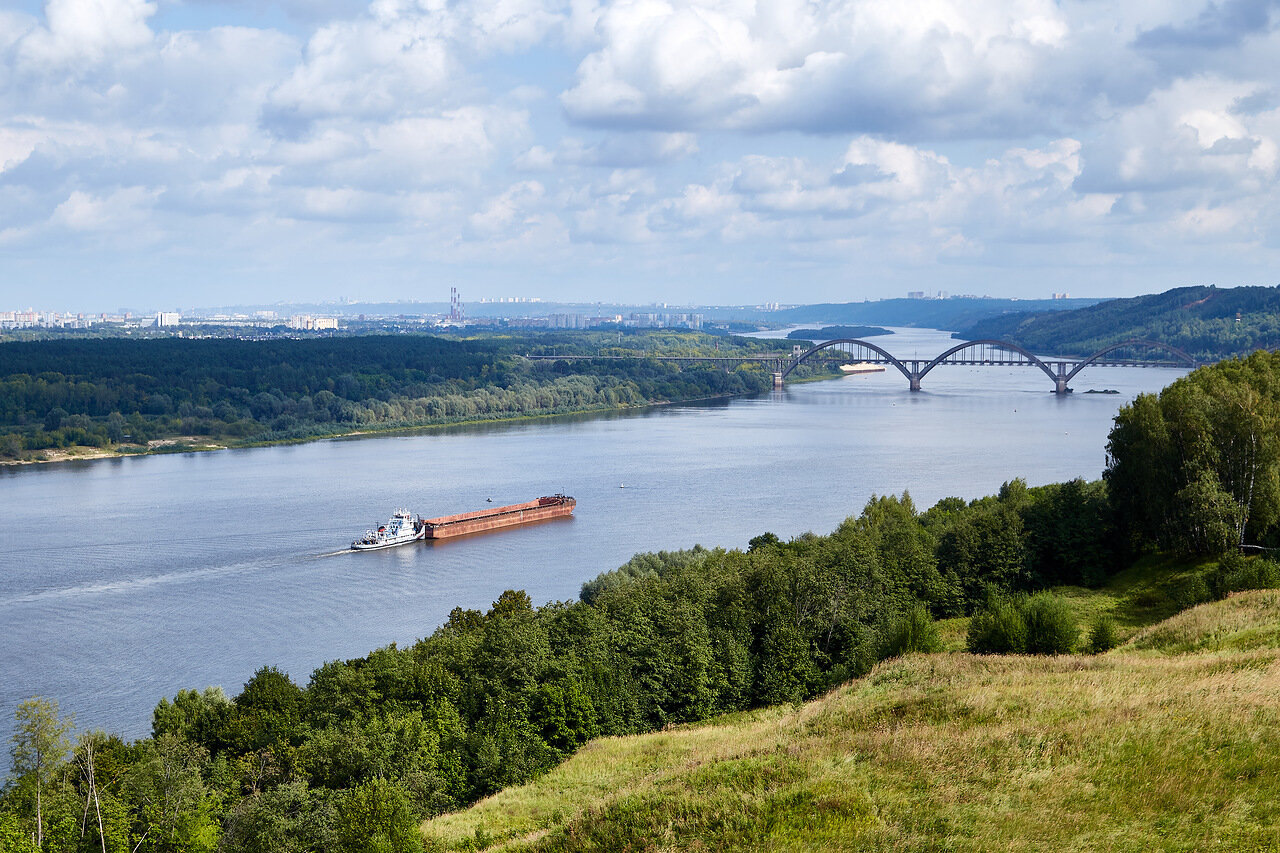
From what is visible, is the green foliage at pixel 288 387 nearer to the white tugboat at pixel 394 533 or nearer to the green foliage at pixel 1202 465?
the white tugboat at pixel 394 533

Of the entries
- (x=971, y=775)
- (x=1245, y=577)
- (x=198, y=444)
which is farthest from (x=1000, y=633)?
(x=198, y=444)

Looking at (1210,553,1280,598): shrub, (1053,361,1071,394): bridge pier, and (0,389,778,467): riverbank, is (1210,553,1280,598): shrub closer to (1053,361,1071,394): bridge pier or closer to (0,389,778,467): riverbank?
(0,389,778,467): riverbank

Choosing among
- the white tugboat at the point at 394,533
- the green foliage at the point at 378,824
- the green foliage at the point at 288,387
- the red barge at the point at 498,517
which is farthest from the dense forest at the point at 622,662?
the green foliage at the point at 288,387

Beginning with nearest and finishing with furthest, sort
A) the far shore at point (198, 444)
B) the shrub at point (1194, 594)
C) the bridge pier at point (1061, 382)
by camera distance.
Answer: the shrub at point (1194, 594) → the far shore at point (198, 444) → the bridge pier at point (1061, 382)

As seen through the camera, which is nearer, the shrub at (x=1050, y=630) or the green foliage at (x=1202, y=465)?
the shrub at (x=1050, y=630)

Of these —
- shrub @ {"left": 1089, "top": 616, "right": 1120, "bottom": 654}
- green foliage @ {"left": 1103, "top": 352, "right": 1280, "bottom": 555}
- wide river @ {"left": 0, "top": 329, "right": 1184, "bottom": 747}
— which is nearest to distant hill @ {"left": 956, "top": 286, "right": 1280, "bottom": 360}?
wide river @ {"left": 0, "top": 329, "right": 1184, "bottom": 747}
